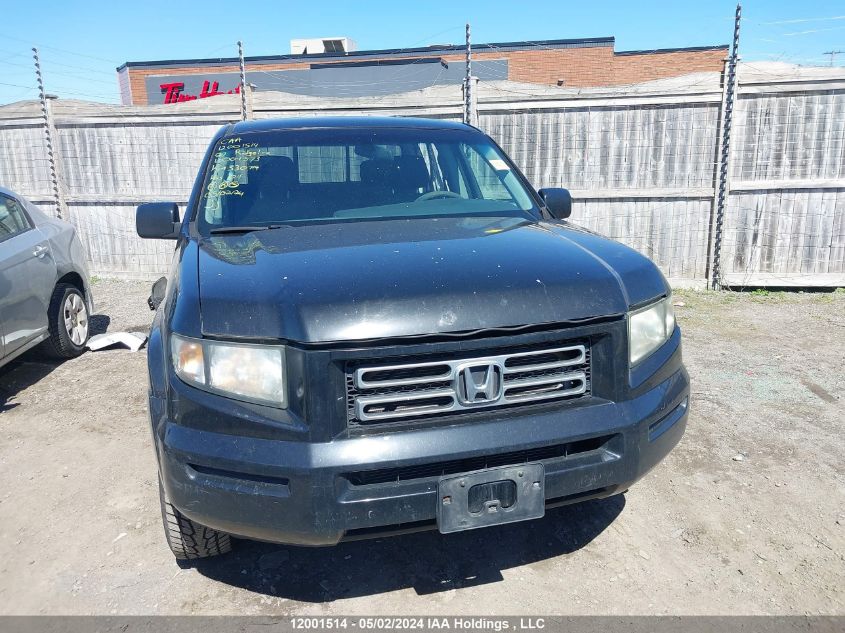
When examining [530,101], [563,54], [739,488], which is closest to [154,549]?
[739,488]

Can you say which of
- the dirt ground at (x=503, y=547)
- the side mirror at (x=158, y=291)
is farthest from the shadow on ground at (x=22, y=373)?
the side mirror at (x=158, y=291)

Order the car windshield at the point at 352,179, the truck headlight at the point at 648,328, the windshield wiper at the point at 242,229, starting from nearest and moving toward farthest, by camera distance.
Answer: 1. the truck headlight at the point at 648,328
2. the windshield wiper at the point at 242,229
3. the car windshield at the point at 352,179

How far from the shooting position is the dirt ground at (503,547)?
259 centimetres

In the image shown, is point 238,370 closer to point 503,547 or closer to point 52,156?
point 503,547

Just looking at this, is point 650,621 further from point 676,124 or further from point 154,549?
point 676,124

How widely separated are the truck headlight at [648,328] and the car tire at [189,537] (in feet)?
5.89

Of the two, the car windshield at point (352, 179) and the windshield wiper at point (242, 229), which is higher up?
the car windshield at point (352, 179)

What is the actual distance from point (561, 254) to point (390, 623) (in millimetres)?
1566

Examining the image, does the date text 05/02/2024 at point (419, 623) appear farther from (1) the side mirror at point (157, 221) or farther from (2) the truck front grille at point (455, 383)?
(1) the side mirror at point (157, 221)

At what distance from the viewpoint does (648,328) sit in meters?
2.50

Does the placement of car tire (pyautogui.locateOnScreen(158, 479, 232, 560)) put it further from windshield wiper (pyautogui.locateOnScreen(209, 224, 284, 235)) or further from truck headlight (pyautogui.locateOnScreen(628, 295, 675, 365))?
truck headlight (pyautogui.locateOnScreen(628, 295, 675, 365))

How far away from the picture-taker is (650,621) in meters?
2.44

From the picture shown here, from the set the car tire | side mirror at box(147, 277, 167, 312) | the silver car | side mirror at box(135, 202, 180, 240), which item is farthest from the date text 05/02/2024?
the silver car

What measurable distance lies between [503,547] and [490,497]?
2.89 feet
